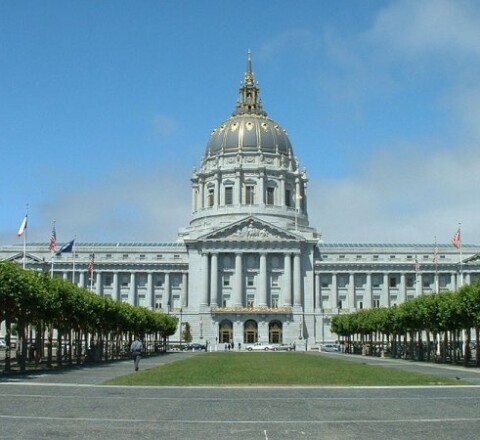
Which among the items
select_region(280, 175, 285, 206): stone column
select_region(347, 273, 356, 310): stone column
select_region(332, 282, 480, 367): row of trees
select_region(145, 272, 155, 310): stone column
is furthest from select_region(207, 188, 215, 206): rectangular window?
select_region(332, 282, 480, 367): row of trees

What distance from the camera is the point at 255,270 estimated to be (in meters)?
160

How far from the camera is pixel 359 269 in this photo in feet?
539

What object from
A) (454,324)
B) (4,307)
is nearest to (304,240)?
(454,324)

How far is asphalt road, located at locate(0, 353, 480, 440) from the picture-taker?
20.1 m

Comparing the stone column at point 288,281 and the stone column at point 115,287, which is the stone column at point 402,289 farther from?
the stone column at point 115,287

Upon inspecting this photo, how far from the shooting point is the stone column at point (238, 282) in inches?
6169

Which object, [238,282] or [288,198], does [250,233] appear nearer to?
[238,282]

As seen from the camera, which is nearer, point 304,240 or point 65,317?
point 65,317

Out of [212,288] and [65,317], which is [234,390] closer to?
[65,317]

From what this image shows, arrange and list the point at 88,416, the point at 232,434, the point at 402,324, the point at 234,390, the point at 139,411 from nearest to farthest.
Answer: the point at 232,434 < the point at 88,416 < the point at 139,411 < the point at 234,390 < the point at 402,324

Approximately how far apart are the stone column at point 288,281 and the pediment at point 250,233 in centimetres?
421

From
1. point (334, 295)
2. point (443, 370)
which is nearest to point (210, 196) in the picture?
point (334, 295)

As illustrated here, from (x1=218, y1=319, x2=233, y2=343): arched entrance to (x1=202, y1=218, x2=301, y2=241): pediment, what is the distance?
55.5 feet

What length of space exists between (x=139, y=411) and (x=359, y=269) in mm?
141680
